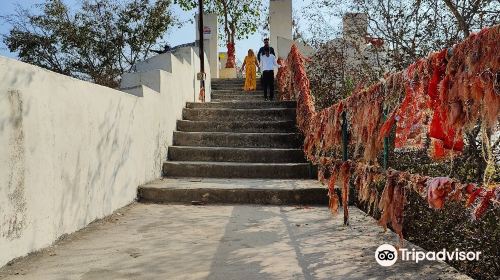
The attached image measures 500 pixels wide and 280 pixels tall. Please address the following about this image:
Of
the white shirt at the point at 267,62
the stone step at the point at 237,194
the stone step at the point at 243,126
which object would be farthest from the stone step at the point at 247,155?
the white shirt at the point at 267,62

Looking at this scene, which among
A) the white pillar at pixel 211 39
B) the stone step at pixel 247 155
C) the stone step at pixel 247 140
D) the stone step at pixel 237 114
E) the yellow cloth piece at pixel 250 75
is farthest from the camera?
the white pillar at pixel 211 39

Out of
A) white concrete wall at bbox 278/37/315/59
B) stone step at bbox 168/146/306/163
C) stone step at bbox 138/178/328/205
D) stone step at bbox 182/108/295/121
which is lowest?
stone step at bbox 138/178/328/205

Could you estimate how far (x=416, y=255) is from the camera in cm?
319

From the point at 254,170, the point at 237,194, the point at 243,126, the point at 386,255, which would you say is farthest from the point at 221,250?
the point at 243,126

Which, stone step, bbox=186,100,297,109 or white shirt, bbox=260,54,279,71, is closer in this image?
stone step, bbox=186,100,297,109

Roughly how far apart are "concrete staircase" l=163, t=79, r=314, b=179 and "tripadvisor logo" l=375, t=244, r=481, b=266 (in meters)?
3.31

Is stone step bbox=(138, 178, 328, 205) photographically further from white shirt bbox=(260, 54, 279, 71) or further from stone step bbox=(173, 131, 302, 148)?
white shirt bbox=(260, 54, 279, 71)

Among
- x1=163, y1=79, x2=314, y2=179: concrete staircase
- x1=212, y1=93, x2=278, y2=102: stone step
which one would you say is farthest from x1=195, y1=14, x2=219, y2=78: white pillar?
x1=163, y1=79, x2=314, y2=179: concrete staircase

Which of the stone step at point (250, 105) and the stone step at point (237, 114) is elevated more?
the stone step at point (250, 105)

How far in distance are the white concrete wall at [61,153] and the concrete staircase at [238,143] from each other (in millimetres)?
1087

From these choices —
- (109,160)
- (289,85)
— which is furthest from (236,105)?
(109,160)

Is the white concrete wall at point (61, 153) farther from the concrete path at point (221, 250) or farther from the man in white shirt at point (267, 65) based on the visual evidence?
the man in white shirt at point (267, 65)

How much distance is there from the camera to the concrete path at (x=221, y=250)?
292 centimetres

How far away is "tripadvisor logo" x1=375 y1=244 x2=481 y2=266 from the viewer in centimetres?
312
